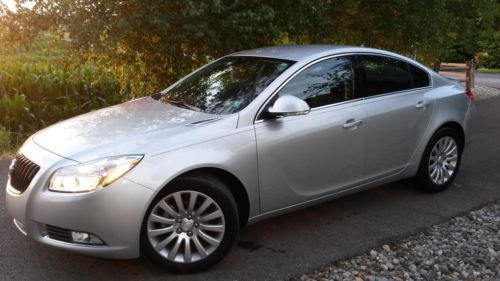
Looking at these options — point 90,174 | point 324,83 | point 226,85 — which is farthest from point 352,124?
point 90,174

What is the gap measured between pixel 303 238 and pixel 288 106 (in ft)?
3.84

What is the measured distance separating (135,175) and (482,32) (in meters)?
10.5

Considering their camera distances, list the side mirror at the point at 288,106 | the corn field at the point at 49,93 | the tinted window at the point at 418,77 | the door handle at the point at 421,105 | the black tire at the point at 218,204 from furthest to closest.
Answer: the corn field at the point at 49,93 → the tinted window at the point at 418,77 → the door handle at the point at 421,105 → the side mirror at the point at 288,106 → the black tire at the point at 218,204

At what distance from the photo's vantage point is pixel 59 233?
11.3 ft

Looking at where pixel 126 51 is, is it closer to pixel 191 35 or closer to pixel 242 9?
pixel 191 35

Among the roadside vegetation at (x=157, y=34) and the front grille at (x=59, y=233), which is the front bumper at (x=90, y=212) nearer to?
the front grille at (x=59, y=233)

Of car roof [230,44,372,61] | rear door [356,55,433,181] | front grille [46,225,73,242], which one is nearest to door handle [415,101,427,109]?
rear door [356,55,433,181]

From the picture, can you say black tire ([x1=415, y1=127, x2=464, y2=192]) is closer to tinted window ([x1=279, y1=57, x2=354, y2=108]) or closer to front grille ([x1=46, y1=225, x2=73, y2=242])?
tinted window ([x1=279, y1=57, x2=354, y2=108])

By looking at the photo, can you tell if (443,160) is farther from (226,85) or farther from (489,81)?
(489,81)

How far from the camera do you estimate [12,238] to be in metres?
4.32

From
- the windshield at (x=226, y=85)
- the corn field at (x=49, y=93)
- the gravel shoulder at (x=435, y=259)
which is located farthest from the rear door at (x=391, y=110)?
the corn field at (x=49, y=93)

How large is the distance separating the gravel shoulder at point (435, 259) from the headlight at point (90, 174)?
146 cm

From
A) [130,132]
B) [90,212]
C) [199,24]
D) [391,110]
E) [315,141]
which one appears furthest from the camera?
[199,24]

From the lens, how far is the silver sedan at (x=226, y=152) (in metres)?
3.41
